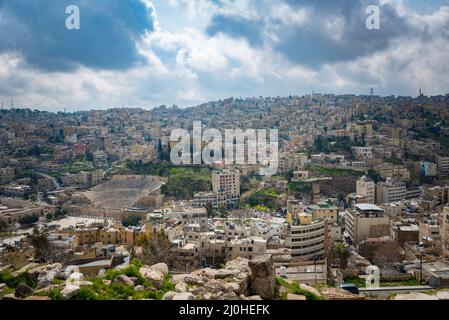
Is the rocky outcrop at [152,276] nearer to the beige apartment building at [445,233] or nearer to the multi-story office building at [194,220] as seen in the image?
the multi-story office building at [194,220]

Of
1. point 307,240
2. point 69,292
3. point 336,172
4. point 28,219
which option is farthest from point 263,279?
point 336,172

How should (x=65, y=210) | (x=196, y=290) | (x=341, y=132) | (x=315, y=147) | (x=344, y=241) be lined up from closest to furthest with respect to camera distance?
(x=196, y=290) → (x=344, y=241) → (x=65, y=210) → (x=315, y=147) → (x=341, y=132)

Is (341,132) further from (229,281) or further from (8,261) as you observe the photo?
(229,281)

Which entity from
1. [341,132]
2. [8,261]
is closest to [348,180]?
[341,132]

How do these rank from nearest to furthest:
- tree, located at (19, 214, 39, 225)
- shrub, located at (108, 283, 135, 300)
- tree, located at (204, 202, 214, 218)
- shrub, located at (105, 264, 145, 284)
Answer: shrub, located at (108, 283, 135, 300) < shrub, located at (105, 264, 145, 284) < tree, located at (204, 202, 214, 218) < tree, located at (19, 214, 39, 225)

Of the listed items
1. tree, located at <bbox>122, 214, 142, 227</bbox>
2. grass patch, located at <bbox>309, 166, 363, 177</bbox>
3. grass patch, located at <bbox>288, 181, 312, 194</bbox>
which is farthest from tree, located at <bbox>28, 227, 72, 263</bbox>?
grass patch, located at <bbox>309, 166, 363, 177</bbox>

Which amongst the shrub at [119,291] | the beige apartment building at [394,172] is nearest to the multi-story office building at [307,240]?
the shrub at [119,291]

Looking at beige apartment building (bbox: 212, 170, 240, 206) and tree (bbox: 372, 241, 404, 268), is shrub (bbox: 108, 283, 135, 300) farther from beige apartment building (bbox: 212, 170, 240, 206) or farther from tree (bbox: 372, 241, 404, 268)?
beige apartment building (bbox: 212, 170, 240, 206)
